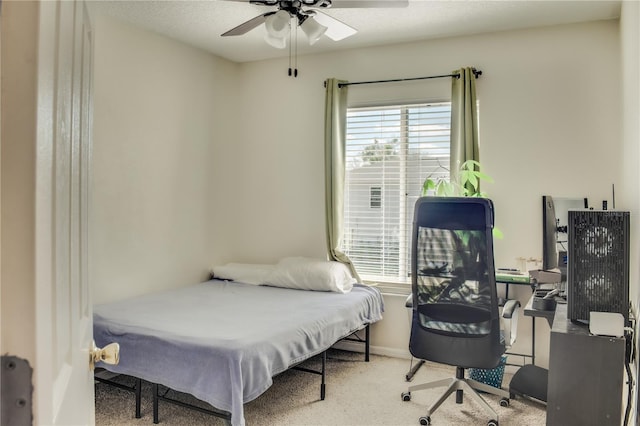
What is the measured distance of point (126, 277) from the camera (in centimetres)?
361

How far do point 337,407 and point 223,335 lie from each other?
994 millimetres

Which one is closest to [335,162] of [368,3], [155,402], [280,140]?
[280,140]

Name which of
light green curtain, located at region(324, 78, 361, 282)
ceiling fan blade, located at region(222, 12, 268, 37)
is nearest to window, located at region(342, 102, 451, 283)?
light green curtain, located at region(324, 78, 361, 282)

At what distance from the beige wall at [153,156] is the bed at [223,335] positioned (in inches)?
14.9

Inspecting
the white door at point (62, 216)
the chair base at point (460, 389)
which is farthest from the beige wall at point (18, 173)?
the chair base at point (460, 389)

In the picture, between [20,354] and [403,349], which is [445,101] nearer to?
[403,349]

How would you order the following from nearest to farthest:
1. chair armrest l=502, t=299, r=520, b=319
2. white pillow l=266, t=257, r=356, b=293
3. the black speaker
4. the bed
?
1. the black speaker
2. the bed
3. chair armrest l=502, t=299, r=520, b=319
4. white pillow l=266, t=257, r=356, b=293

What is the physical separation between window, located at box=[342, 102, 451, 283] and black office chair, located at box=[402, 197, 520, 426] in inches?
49.7

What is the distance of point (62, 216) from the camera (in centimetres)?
75

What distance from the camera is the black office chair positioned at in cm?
271

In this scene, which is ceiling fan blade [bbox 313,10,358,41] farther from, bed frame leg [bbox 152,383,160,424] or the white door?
bed frame leg [bbox 152,383,160,424]

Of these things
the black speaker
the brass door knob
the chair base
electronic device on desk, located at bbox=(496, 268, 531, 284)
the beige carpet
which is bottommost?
the beige carpet

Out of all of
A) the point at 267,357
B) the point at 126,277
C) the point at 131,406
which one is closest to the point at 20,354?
the point at 267,357

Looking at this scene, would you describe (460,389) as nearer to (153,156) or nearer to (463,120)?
(463,120)
